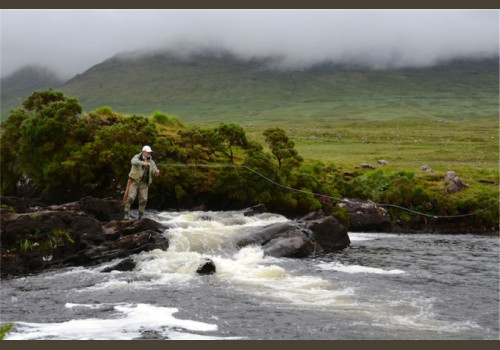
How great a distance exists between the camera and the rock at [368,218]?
3976 cm

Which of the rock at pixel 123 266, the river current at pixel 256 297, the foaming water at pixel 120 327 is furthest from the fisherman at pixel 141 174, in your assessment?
the foaming water at pixel 120 327

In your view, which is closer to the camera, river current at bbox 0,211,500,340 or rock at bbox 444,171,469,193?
river current at bbox 0,211,500,340

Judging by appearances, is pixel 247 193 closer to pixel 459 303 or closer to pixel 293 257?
pixel 293 257

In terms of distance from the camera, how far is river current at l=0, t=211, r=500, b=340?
15562 millimetres

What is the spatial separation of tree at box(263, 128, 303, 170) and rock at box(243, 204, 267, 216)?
574 cm

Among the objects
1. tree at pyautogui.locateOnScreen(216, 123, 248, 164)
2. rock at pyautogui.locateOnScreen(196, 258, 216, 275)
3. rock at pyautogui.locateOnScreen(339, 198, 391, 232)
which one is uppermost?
tree at pyautogui.locateOnScreen(216, 123, 248, 164)

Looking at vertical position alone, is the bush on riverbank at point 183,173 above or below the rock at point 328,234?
above

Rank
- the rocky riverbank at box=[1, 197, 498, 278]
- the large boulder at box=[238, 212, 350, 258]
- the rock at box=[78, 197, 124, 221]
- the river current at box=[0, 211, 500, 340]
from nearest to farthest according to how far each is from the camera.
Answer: the river current at box=[0, 211, 500, 340] → the rocky riverbank at box=[1, 197, 498, 278] → the large boulder at box=[238, 212, 350, 258] → the rock at box=[78, 197, 124, 221]

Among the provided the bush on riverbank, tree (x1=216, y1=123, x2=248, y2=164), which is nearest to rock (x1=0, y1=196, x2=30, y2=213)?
the bush on riverbank

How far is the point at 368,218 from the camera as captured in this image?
40031mm

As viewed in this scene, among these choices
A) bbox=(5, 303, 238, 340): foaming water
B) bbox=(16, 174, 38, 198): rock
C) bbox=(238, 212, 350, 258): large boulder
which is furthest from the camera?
bbox=(16, 174, 38, 198): rock

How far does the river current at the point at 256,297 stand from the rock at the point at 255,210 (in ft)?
21.9

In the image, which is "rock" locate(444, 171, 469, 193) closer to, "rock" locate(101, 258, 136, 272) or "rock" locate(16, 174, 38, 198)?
"rock" locate(101, 258, 136, 272)

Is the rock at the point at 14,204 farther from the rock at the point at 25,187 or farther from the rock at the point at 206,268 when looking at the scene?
the rock at the point at 25,187
